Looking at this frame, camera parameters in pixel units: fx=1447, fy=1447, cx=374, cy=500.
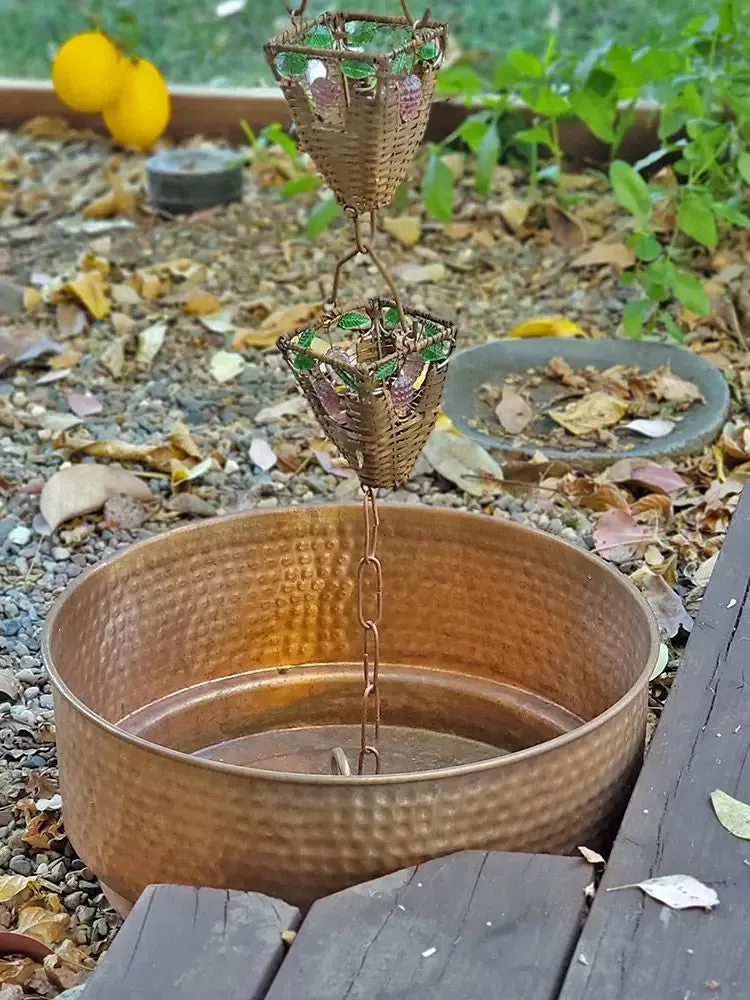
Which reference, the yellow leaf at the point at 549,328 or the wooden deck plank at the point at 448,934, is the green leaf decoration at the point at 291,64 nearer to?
the wooden deck plank at the point at 448,934

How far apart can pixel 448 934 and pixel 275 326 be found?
1.72m

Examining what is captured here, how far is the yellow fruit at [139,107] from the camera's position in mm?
3074

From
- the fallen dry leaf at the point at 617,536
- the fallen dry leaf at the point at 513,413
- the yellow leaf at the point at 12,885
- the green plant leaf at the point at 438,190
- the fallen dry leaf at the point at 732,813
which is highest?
the fallen dry leaf at the point at 732,813

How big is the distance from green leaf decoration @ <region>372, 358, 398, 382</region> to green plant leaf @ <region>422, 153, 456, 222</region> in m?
1.78

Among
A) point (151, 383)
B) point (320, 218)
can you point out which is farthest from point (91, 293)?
point (320, 218)

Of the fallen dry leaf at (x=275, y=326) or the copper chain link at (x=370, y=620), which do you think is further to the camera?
the fallen dry leaf at (x=275, y=326)

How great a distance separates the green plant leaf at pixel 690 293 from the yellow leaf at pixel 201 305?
853mm

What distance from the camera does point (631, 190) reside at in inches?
93.0

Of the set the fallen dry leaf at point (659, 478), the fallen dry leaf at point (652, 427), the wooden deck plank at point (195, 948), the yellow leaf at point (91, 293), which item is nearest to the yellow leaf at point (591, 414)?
the fallen dry leaf at point (652, 427)

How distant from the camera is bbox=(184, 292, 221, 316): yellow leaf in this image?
266 cm

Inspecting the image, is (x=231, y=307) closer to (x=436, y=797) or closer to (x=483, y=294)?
(x=483, y=294)

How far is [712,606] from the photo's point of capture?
4.55ft

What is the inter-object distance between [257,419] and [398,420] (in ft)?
3.96

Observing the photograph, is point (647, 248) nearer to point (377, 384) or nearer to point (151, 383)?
point (151, 383)
